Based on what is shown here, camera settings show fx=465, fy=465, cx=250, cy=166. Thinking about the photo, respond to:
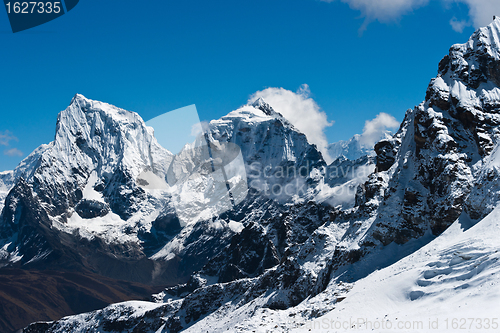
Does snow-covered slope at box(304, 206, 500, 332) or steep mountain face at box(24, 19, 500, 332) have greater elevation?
steep mountain face at box(24, 19, 500, 332)

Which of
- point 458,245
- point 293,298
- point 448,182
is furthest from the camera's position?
point 293,298

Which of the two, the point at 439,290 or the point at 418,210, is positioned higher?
the point at 418,210

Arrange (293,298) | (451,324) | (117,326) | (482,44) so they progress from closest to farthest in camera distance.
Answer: (451,324) < (482,44) < (293,298) < (117,326)

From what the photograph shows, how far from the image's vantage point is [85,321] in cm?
14612

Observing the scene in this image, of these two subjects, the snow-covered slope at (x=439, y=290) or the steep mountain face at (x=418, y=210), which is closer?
the snow-covered slope at (x=439, y=290)

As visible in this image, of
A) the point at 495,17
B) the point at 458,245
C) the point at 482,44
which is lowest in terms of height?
the point at 458,245

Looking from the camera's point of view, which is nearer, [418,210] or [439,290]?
[439,290]

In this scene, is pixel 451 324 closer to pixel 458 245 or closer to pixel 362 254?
pixel 458 245

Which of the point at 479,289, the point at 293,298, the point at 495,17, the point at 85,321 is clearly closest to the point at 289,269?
the point at 293,298

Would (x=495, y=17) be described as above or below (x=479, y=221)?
above

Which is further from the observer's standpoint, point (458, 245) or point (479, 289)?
point (458, 245)

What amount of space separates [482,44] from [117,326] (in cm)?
11687

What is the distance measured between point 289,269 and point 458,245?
4301cm

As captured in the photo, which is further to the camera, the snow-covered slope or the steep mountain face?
the steep mountain face
